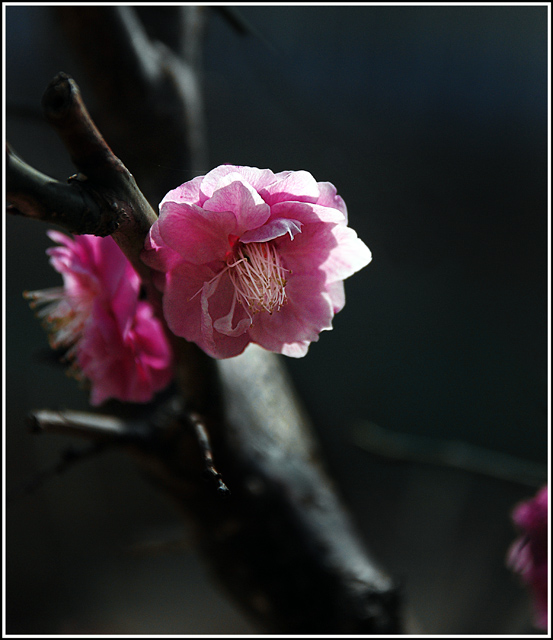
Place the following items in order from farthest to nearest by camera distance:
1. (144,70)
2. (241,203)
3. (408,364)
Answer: (408,364) < (144,70) < (241,203)

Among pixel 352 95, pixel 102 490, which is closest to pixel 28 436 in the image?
pixel 102 490

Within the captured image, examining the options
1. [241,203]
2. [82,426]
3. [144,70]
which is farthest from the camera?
[144,70]

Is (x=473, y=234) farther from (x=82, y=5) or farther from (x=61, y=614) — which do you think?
(x=61, y=614)

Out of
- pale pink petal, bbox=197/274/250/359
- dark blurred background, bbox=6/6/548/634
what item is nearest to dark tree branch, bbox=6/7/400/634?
pale pink petal, bbox=197/274/250/359

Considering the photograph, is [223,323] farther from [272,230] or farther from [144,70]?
[144,70]

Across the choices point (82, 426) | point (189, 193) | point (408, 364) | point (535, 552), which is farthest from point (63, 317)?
point (408, 364)

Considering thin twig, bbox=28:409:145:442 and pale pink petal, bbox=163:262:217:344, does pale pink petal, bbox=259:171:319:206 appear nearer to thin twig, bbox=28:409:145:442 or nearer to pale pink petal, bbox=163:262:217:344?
pale pink petal, bbox=163:262:217:344
